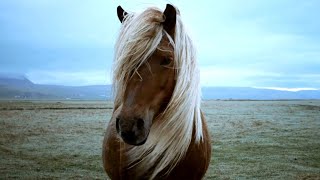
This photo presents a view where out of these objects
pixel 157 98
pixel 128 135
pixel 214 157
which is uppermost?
pixel 157 98

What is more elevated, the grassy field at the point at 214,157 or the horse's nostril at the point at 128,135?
the horse's nostril at the point at 128,135

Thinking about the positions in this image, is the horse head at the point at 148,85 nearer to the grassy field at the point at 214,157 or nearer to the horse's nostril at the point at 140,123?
the horse's nostril at the point at 140,123

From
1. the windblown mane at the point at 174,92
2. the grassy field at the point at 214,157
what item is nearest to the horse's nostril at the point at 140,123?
the windblown mane at the point at 174,92

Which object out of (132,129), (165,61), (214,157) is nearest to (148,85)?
(165,61)

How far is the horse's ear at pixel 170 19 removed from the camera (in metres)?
2.86

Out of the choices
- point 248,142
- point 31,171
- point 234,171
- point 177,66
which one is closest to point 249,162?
point 234,171

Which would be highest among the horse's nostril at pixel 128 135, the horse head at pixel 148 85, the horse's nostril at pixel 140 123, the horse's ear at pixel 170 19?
the horse's ear at pixel 170 19

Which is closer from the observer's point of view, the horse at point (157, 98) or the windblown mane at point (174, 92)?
the horse at point (157, 98)

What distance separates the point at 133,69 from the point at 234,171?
764cm

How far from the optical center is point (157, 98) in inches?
106

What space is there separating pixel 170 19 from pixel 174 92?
1.91 feet

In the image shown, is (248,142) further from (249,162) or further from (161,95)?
(161,95)

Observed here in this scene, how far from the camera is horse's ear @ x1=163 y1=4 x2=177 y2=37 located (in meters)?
2.86

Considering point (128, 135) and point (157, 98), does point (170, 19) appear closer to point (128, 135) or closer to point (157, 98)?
point (157, 98)
